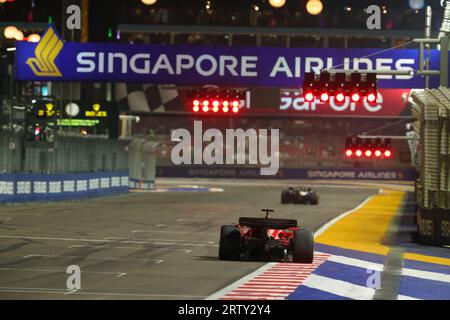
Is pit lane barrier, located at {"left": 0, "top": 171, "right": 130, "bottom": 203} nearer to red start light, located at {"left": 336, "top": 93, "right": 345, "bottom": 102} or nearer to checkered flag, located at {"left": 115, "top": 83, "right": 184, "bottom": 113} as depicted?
checkered flag, located at {"left": 115, "top": 83, "right": 184, "bottom": 113}

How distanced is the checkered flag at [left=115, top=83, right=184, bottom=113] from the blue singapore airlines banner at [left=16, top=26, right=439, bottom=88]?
38.6m

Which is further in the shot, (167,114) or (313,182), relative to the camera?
(313,182)

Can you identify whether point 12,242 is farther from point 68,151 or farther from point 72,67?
point 68,151

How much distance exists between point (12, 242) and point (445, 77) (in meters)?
13.0

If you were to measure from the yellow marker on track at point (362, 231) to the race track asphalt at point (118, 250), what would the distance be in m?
1.10

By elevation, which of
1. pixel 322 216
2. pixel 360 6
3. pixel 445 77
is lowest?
pixel 322 216

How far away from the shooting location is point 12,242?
1013 inches

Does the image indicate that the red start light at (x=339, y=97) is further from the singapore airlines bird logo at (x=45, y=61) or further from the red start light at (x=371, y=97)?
the singapore airlines bird logo at (x=45, y=61)

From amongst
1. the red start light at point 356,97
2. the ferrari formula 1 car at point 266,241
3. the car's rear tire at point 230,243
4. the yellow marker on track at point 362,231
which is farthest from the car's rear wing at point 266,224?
the red start light at point 356,97

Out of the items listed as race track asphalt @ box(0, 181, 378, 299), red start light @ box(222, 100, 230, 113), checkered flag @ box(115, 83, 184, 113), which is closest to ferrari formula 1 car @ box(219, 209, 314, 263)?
race track asphalt @ box(0, 181, 378, 299)

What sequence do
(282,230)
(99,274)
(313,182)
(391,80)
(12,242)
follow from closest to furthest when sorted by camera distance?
(99,274) → (282,230) → (12,242) → (391,80) → (313,182)

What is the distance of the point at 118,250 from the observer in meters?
24.0

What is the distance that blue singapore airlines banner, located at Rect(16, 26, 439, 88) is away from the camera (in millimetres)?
36750

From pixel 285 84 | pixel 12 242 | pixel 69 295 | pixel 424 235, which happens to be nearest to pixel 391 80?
pixel 285 84
